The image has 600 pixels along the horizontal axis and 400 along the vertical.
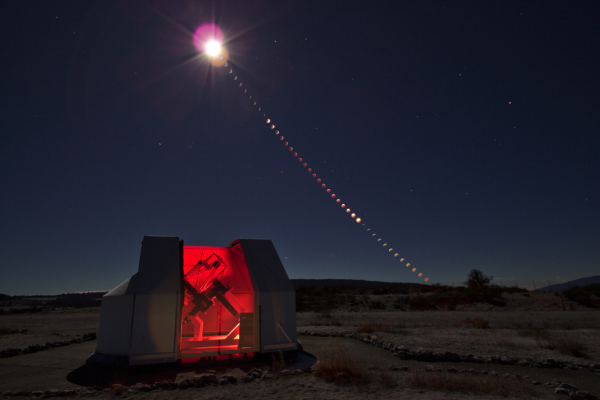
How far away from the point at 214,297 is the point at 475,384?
1060 cm

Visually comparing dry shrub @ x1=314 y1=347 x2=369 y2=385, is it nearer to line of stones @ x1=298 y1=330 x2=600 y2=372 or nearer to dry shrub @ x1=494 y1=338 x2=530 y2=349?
line of stones @ x1=298 y1=330 x2=600 y2=372

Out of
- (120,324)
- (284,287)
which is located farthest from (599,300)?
(120,324)

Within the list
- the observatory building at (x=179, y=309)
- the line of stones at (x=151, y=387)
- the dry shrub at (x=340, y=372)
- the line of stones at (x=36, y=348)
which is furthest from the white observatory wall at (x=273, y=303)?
the line of stones at (x=36, y=348)

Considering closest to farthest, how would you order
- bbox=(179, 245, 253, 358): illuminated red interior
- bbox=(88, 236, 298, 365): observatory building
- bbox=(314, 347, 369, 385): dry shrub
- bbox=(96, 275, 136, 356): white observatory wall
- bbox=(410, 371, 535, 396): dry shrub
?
1. bbox=(410, 371, 535, 396): dry shrub
2. bbox=(314, 347, 369, 385): dry shrub
3. bbox=(88, 236, 298, 365): observatory building
4. bbox=(96, 275, 136, 356): white observatory wall
5. bbox=(179, 245, 253, 358): illuminated red interior

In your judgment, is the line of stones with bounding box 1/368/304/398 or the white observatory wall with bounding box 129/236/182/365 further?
the white observatory wall with bounding box 129/236/182/365

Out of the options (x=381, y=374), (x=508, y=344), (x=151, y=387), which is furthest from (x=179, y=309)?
(x=508, y=344)

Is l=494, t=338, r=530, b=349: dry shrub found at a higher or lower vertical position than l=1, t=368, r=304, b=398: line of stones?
lower

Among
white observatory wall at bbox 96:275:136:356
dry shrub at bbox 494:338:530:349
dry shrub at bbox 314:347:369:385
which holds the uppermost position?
white observatory wall at bbox 96:275:136:356

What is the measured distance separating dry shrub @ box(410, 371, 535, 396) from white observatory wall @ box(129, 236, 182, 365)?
22.0ft

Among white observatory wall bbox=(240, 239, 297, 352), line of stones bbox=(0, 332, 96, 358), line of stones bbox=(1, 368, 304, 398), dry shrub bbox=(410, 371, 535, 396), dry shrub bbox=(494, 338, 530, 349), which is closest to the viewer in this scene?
dry shrub bbox=(410, 371, 535, 396)

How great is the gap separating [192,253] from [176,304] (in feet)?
13.3

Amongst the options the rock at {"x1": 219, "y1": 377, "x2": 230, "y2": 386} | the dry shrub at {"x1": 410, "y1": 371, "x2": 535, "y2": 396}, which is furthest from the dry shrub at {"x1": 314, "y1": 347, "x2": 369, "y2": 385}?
the rock at {"x1": 219, "y1": 377, "x2": 230, "y2": 386}

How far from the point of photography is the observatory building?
30.4ft

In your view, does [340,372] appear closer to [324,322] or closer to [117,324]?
[117,324]
